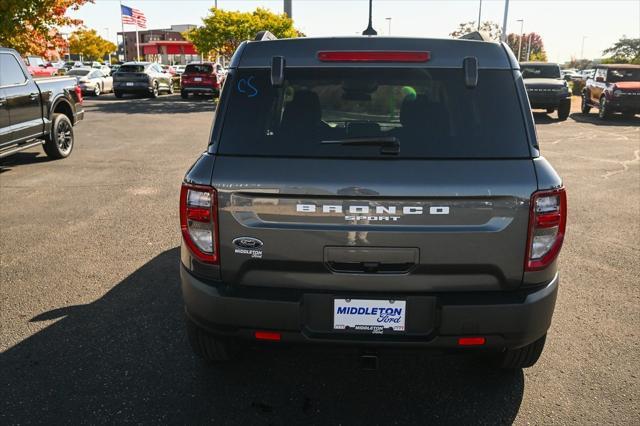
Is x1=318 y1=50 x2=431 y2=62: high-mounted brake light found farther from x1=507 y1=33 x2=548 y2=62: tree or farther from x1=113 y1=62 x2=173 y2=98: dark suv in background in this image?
x1=507 y1=33 x2=548 y2=62: tree

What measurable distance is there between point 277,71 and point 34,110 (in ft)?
27.4

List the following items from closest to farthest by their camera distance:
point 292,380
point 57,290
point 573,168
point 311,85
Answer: point 311,85
point 292,380
point 57,290
point 573,168

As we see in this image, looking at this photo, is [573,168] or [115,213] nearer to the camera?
[115,213]

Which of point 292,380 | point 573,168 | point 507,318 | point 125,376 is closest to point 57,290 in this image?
point 125,376

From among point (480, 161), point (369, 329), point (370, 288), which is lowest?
point (369, 329)

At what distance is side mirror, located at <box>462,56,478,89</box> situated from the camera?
2.69 m

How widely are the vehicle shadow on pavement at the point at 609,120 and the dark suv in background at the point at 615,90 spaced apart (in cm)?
25

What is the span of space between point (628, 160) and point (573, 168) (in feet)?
6.09

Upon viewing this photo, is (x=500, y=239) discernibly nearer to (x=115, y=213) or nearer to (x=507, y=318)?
(x=507, y=318)

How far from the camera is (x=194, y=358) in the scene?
3.53 m

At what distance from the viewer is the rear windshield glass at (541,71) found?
810 inches

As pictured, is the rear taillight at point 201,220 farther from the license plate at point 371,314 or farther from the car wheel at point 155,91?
the car wheel at point 155,91

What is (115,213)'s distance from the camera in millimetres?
6996

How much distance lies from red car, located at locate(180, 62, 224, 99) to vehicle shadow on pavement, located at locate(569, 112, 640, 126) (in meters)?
15.2
